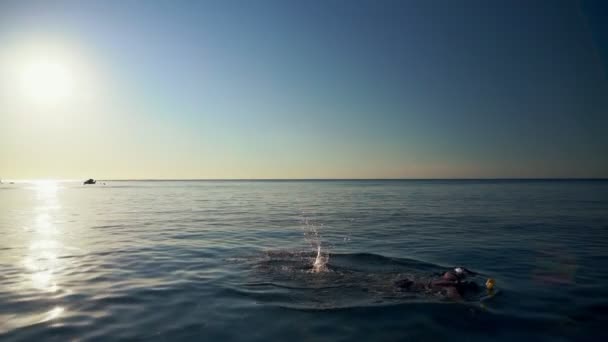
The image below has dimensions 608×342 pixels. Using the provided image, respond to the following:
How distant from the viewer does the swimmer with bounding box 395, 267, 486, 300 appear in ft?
34.6

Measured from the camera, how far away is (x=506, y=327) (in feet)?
27.0

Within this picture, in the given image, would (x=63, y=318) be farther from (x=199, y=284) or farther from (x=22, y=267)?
(x=22, y=267)

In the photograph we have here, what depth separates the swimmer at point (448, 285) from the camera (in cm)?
1053

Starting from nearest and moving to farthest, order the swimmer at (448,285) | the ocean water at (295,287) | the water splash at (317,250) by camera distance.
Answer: the ocean water at (295,287), the swimmer at (448,285), the water splash at (317,250)

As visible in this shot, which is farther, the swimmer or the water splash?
the water splash

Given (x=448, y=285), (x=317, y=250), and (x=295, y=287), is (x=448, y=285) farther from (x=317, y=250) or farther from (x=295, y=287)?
(x=317, y=250)

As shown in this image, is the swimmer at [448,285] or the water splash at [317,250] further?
the water splash at [317,250]

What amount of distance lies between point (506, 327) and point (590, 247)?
14119 mm

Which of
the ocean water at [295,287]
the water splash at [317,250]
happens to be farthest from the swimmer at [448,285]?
the water splash at [317,250]

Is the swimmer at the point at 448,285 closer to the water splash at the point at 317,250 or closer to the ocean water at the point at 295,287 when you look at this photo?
the ocean water at the point at 295,287


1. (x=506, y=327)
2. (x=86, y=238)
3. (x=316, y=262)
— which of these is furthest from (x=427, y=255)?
(x=86, y=238)

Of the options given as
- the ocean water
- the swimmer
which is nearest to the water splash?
the ocean water

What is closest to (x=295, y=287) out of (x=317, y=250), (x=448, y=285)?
(x=448, y=285)

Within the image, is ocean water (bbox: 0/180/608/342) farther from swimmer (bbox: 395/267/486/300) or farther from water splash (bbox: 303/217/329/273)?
swimmer (bbox: 395/267/486/300)
